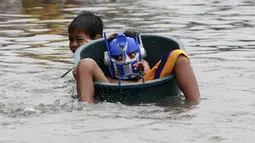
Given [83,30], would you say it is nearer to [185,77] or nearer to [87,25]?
[87,25]

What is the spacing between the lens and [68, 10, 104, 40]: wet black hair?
704 centimetres

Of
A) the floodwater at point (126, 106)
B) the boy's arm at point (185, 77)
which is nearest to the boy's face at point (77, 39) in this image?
the floodwater at point (126, 106)

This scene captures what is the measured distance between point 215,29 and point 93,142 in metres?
7.00

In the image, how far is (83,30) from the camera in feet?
23.3

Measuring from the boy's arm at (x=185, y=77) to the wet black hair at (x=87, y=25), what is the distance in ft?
5.14

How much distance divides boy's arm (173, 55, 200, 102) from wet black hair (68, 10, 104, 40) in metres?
1.57

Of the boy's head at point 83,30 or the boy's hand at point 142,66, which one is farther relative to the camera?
the boy's head at point 83,30

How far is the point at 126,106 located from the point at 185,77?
1.90ft

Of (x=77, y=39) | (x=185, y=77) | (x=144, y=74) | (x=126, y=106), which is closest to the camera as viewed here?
(x=126, y=106)

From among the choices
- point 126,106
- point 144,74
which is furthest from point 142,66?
point 126,106

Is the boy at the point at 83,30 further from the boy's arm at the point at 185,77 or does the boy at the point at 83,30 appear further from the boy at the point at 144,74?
the boy's arm at the point at 185,77

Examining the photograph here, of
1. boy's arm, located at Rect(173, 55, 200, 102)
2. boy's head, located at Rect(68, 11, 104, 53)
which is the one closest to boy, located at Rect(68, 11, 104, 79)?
boy's head, located at Rect(68, 11, 104, 53)

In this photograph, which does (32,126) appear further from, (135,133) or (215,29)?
(215,29)

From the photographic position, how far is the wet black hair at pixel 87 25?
7.04 meters
